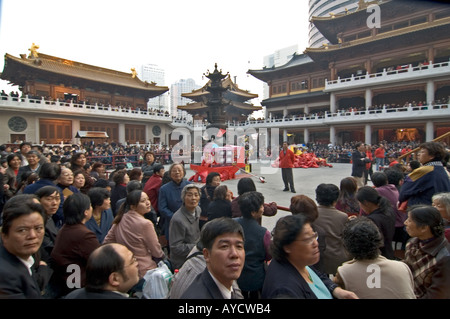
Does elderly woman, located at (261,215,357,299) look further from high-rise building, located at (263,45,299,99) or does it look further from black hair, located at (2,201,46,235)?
high-rise building, located at (263,45,299,99)

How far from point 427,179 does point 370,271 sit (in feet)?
7.36

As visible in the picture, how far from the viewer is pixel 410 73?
65.3ft

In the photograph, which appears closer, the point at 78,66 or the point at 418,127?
the point at 418,127

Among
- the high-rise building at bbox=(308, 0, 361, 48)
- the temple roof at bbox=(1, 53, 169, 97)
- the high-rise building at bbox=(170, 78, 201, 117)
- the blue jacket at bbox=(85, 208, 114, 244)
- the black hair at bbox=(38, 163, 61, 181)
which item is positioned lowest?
the blue jacket at bbox=(85, 208, 114, 244)

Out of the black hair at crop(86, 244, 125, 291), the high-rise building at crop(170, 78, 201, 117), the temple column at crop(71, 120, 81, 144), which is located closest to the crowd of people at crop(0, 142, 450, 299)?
the black hair at crop(86, 244, 125, 291)

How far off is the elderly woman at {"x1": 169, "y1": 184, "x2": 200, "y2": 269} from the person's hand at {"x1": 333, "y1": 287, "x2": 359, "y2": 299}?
54.7 inches

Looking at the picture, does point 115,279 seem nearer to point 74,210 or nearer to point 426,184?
point 74,210

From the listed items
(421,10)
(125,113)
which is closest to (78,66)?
(125,113)

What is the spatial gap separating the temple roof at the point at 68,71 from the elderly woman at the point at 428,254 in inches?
1032

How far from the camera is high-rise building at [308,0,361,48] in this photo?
47656 millimetres

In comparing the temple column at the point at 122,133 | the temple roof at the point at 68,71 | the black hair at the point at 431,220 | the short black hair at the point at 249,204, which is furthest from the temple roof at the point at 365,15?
the short black hair at the point at 249,204

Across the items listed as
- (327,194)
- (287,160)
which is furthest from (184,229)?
(287,160)
